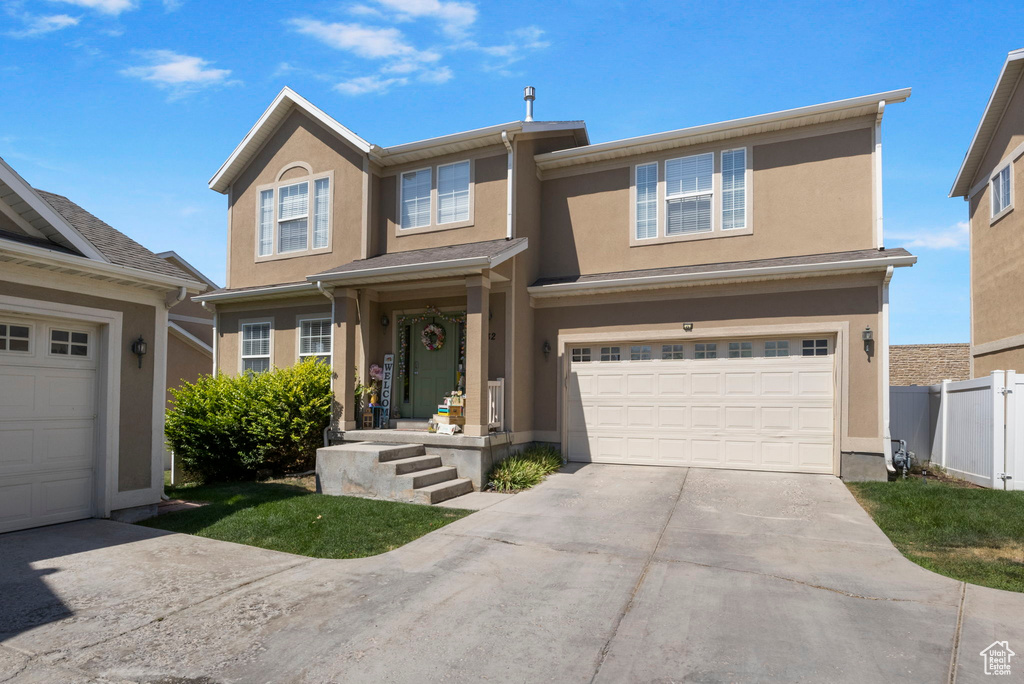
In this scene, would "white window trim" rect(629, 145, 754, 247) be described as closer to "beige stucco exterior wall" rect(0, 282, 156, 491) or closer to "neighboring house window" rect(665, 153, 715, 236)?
"neighboring house window" rect(665, 153, 715, 236)

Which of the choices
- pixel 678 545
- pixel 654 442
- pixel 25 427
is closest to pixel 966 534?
pixel 678 545

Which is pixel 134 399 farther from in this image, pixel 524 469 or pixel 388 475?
pixel 524 469

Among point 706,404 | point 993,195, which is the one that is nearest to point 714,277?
point 706,404

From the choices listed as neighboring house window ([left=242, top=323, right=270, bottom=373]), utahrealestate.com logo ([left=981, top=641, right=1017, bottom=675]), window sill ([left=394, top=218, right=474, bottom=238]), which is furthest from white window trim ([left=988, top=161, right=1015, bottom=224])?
neighboring house window ([left=242, top=323, right=270, bottom=373])

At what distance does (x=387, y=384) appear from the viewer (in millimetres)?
11938

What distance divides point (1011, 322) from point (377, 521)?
519 inches

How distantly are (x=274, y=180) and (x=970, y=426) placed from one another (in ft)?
45.0

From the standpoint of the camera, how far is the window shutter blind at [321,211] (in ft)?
41.9

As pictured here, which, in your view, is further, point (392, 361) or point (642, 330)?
point (392, 361)

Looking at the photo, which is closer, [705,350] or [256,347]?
[705,350]

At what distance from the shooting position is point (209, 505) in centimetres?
862

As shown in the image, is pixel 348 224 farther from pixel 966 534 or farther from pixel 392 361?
pixel 966 534

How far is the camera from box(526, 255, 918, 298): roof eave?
929cm

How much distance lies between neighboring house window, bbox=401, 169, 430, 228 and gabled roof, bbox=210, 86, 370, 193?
3.18 feet
